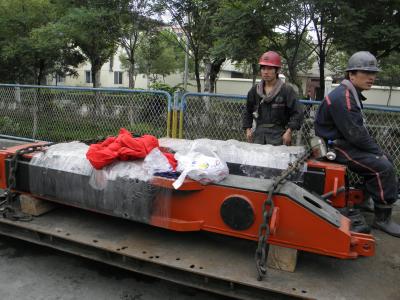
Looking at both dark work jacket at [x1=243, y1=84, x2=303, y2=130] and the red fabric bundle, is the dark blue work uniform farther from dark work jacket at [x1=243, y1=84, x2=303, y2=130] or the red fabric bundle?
the red fabric bundle

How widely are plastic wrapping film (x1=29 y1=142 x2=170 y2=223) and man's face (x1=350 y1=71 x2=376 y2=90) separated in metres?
1.91

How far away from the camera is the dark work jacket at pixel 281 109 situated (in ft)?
14.4

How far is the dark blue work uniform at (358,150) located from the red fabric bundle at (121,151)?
1443 millimetres

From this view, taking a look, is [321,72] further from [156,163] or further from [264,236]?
[264,236]

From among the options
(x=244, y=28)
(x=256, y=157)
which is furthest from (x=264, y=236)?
(x=244, y=28)

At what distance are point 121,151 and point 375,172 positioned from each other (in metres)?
2.10

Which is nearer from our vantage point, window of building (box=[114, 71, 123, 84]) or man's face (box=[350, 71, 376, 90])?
man's face (box=[350, 71, 376, 90])

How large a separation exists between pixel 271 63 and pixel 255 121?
2.51 ft

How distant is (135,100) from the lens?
6.53m

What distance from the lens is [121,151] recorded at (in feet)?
10.7

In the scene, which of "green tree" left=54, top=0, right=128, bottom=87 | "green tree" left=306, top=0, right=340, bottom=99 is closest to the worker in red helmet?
"green tree" left=306, top=0, right=340, bottom=99

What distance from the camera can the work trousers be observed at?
3.33 m

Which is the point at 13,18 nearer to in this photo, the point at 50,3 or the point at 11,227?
the point at 50,3

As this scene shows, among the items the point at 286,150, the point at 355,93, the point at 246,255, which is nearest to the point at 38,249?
the point at 246,255
